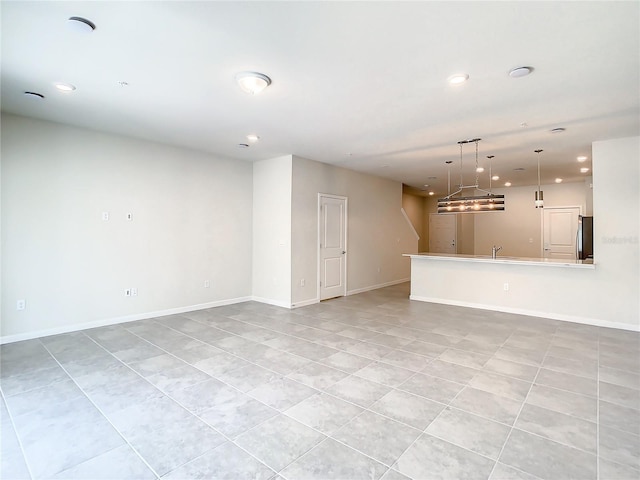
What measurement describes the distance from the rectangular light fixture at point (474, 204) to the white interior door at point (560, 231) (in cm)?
482

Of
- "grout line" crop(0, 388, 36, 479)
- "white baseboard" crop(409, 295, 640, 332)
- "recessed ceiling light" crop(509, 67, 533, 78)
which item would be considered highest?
"recessed ceiling light" crop(509, 67, 533, 78)

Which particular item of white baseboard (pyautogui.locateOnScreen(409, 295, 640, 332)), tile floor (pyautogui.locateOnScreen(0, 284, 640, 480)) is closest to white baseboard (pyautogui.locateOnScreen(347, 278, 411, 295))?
white baseboard (pyautogui.locateOnScreen(409, 295, 640, 332))

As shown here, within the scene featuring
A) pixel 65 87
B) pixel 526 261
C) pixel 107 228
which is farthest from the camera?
pixel 526 261

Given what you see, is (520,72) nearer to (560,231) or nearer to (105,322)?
(105,322)

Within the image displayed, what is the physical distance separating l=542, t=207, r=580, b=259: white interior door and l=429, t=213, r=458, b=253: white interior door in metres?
2.69

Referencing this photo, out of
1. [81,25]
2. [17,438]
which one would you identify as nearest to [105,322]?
[17,438]

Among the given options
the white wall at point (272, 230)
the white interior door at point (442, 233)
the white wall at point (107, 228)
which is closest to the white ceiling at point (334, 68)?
the white wall at point (107, 228)

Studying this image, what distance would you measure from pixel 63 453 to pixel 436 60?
384 centimetres

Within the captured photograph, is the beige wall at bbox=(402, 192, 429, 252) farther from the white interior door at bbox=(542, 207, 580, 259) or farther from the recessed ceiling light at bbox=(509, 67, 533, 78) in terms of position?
the recessed ceiling light at bbox=(509, 67, 533, 78)

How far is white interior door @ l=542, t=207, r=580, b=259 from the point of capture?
8.51 meters

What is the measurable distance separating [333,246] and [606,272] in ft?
14.9

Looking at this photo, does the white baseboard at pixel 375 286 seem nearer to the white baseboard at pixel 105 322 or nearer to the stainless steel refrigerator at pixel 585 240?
the white baseboard at pixel 105 322

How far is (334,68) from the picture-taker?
2.81 m

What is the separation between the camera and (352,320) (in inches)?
205
